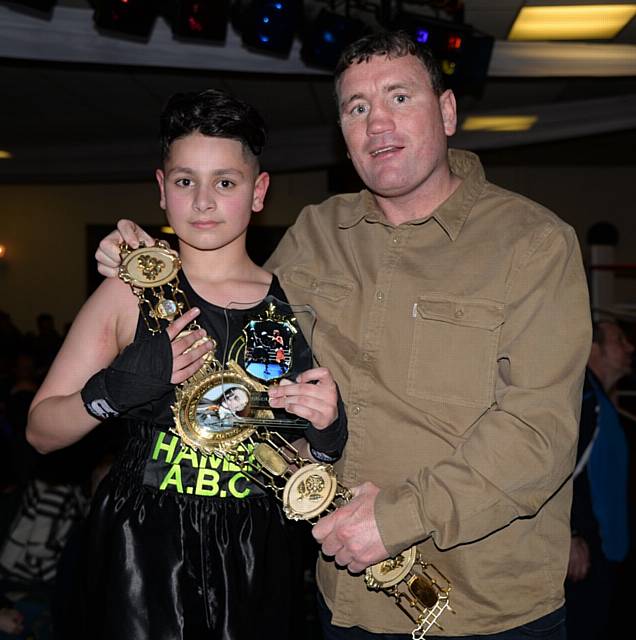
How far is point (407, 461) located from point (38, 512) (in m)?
2.76

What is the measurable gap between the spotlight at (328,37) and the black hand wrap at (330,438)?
360 cm

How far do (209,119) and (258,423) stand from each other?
79 centimetres

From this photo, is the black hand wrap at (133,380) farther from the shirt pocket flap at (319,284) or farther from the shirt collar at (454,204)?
the shirt collar at (454,204)

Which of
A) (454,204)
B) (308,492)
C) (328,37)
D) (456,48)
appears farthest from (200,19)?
(308,492)

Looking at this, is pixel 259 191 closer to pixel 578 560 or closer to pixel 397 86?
pixel 397 86

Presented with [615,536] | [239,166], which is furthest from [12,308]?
[239,166]

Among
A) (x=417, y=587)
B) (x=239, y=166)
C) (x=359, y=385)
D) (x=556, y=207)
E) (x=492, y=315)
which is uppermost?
(x=239, y=166)

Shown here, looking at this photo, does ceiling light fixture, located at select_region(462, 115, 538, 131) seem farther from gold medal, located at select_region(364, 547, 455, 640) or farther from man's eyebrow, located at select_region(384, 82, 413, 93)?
gold medal, located at select_region(364, 547, 455, 640)

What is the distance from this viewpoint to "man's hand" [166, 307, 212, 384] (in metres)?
1.88

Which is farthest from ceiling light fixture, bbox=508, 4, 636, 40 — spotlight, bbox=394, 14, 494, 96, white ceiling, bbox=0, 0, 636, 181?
spotlight, bbox=394, 14, 494, 96

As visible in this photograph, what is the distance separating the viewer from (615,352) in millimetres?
4617

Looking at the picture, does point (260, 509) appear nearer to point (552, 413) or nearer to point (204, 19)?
point (552, 413)

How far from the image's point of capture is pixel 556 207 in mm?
12484

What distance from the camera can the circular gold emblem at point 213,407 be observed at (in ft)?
6.31
